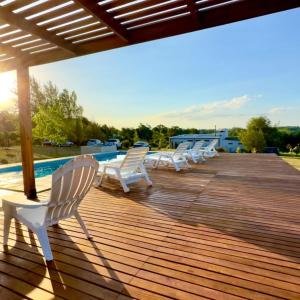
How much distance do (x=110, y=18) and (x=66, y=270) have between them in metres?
2.77

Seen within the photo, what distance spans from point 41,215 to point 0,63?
11.4 ft

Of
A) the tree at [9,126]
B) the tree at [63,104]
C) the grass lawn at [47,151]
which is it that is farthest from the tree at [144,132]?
the tree at [9,126]

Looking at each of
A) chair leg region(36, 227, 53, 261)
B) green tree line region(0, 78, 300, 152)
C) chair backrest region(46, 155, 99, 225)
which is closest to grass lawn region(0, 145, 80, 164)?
green tree line region(0, 78, 300, 152)

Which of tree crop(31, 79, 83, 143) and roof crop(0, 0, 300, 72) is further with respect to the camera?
tree crop(31, 79, 83, 143)

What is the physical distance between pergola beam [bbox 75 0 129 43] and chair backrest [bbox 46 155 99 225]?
62.6 inches

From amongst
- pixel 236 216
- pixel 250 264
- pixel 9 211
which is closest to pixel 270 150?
pixel 236 216

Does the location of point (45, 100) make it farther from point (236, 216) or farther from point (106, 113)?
point (236, 216)

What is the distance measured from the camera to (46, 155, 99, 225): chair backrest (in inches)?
83.4

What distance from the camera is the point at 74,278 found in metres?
1.86

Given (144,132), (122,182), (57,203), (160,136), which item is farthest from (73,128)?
(57,203)

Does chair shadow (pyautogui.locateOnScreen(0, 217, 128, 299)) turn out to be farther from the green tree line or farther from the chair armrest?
the green tree line

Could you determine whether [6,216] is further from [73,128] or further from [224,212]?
[73,128]

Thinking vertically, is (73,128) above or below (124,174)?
above

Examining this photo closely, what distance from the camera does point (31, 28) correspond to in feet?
9.54
